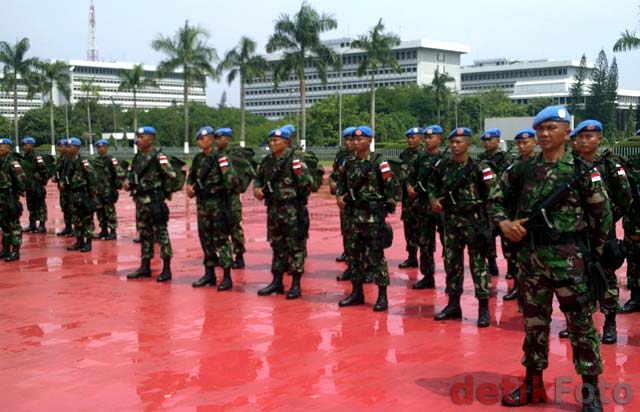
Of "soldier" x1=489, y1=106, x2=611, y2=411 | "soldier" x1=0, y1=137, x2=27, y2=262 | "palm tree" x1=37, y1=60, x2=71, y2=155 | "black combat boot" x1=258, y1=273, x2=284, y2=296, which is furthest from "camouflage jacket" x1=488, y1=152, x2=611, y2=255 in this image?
"palm tree" x1=37, y1=60, x2=71, y2=155

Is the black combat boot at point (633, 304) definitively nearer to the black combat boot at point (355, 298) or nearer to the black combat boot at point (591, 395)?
the black combat boot at point (355, 298)

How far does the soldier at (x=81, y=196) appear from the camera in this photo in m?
13.5

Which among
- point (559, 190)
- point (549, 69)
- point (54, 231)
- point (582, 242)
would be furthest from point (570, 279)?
point (549, 69)

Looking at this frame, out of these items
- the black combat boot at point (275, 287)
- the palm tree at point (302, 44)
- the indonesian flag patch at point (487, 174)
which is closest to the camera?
the indonesian flag patch at point (487, 174)

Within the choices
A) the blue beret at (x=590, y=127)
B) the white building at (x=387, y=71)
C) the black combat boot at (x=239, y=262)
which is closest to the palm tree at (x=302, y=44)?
the black combat boot at (x=239, y=262)

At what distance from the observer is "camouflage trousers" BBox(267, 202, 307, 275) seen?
29.6 ft

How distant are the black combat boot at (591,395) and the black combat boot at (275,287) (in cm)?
491

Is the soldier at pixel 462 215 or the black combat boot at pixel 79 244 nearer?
the soldier at pixel 462 215

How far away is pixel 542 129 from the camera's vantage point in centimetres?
520

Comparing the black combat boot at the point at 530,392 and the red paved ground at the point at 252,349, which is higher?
the black combat boot at the point at 530,392

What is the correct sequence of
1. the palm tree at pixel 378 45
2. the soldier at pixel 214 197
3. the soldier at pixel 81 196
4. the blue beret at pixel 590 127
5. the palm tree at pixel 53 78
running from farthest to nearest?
the palm tree at pixel 53 78
the palm tree at pixel 378 45
the soldier at pixel 81 196
the soldier at pixel 214 197
the blue beret at pixel 590 127

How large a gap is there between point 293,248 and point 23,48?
170 feet

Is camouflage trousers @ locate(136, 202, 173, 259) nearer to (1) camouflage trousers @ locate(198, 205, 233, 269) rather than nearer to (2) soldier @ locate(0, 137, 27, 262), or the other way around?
(1) camouflage trousers @ locate(198, 205, 233, 269)

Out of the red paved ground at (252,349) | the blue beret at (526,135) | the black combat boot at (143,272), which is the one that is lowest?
the red paved ground at (252,349)
